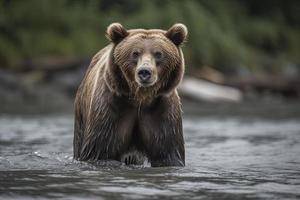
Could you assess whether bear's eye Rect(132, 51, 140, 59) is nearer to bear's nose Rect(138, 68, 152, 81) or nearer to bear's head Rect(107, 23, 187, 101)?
bear's head Rect(107, 23, 187, 101)

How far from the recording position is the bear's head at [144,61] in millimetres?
6734

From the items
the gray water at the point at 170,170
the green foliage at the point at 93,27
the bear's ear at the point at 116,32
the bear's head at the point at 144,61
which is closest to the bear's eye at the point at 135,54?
the bear's head at the point at 144,61

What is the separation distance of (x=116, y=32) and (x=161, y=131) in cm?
98

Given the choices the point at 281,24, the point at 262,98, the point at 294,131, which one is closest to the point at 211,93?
the point at 262,98

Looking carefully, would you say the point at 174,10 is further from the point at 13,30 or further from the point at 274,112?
the point at 274,112

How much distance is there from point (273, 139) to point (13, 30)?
11.3 metres

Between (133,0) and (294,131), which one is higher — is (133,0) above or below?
above

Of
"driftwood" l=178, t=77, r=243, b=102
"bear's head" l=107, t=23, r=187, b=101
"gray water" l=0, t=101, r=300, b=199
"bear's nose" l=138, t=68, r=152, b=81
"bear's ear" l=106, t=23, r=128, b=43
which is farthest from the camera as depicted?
"driftwood" l=178, t=77, r=243, b=102

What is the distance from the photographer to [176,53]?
6934 mm

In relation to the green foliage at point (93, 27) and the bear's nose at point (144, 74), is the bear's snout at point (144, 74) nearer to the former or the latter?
the bear's nose at point (144, 74)

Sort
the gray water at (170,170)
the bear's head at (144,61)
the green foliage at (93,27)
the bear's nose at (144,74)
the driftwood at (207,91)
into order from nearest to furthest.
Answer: the gray water at (170,170) < the bear's nose at (144,74) < the bear's head at (144,61) < the driftwood at (207,91) < the green foliage at (93,27)

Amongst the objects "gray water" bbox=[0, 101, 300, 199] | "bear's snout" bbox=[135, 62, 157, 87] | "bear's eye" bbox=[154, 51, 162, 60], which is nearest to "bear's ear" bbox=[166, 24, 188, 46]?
"bear's eye" bbox=[154, 51, 162, 60]

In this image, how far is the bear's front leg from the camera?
6980 mm

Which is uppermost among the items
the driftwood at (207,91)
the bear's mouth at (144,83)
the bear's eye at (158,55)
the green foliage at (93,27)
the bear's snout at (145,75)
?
the green foliage at (93,27)
